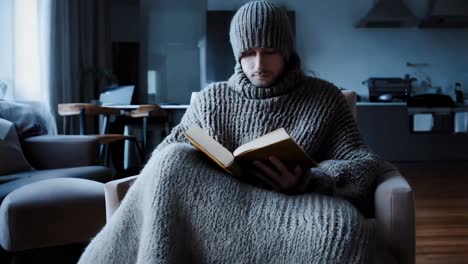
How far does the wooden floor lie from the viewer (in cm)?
209

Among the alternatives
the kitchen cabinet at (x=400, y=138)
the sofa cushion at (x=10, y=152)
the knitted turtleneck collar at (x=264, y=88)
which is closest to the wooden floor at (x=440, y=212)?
the kitchen cabinet at (x=400, y=138)

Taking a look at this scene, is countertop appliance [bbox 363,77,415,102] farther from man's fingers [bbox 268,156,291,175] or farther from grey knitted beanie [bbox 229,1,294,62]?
man's fingers [bbox 268,156,291,175]

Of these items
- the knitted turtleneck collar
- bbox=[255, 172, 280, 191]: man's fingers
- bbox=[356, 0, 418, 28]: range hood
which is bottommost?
bbox=[255, 172, 280, 191]: man's fingers

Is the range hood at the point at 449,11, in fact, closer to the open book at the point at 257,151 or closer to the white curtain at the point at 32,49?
the white curtain at the point at 32,49

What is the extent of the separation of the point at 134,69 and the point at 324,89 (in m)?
4.17

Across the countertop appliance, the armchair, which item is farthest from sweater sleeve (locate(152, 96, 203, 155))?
the countertop appliance

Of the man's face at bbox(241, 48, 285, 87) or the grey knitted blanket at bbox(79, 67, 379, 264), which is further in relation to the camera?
the man's face at bbox(241, 48, 285, 87)

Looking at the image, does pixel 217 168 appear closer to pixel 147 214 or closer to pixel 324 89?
pixel 147 214

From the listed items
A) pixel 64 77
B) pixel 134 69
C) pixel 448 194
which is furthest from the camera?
pixel 134 69

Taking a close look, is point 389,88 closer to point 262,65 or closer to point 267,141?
point 262,65

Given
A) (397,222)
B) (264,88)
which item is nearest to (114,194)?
(264,88)

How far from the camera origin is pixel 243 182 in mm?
1071

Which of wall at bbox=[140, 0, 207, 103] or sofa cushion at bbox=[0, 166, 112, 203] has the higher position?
wall at bbox=[140, 0, 207, 103]

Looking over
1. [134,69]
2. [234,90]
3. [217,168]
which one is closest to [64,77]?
[134,69]
